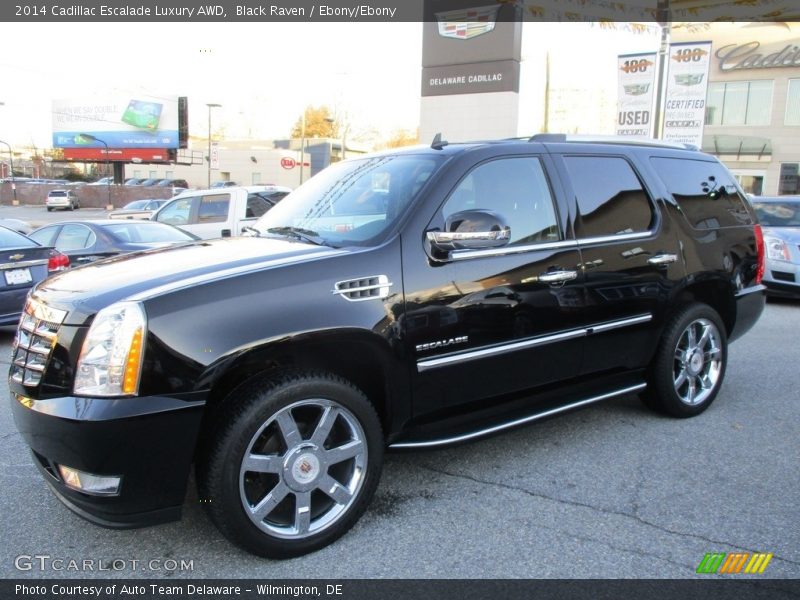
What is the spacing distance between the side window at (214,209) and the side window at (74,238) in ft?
10.0

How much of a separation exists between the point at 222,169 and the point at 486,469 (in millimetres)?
66027

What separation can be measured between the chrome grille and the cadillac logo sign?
28.8 meters

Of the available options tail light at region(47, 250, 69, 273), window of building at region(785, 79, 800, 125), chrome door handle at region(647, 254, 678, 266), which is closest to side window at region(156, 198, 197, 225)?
tail light at region(47, 250, 69, 273)

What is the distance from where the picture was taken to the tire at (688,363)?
4.34m

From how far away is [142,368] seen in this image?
2463 millimetres

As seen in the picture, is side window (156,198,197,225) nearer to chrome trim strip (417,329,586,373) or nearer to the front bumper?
chrome trim strip (417,329,586,373)

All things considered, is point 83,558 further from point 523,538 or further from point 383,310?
point 523,538

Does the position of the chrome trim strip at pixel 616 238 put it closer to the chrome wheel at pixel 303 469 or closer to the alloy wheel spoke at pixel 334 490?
the chrome wheel at pixel 303 469

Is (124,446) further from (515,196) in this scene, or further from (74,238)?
(74,238)

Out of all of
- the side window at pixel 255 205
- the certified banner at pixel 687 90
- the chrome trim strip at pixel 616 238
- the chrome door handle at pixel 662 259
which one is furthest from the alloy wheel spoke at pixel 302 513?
the certified banner at pixel 687 90

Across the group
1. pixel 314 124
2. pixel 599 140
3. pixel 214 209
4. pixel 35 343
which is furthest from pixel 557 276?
pixel 314 124

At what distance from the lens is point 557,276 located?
362 cm

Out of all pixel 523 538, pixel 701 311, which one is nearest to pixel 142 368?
pixel 523 538

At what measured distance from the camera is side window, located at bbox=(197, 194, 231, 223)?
12016 mm
